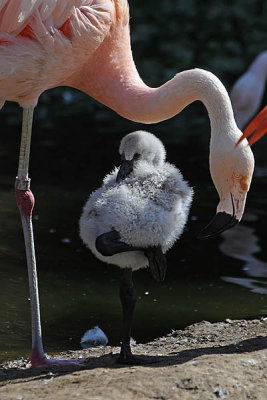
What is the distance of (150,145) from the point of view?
4.20 metres

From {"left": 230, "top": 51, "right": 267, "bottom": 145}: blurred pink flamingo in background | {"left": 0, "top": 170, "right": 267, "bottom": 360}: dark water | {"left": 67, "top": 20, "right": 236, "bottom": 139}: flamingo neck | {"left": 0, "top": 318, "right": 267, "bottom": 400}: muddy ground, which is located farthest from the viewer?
{"left": 230, "top": 51, "right": 267, "bottom": 145}: blurred pink flamingo in background

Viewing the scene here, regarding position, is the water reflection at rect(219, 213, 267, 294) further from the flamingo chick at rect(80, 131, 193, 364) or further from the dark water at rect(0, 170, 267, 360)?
the flamingo chick at rect(80, 131, 193, 364)

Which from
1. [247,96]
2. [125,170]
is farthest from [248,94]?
[125,170]

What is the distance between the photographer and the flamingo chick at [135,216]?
388 cm

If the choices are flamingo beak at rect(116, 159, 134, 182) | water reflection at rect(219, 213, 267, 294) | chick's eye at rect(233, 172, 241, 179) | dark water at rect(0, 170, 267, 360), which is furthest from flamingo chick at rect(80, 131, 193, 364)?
water reflection at rect(219, 213, 267, 294)

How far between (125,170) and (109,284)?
1724mm

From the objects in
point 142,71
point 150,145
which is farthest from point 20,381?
point 142,71

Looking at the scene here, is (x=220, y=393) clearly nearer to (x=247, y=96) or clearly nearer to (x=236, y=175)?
(x=236, y=175)

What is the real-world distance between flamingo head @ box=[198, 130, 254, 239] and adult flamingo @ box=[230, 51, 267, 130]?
4.80 metres

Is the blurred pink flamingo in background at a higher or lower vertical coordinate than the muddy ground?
higher

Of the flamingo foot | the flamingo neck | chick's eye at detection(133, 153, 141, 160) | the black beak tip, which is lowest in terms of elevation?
the flamingo foot

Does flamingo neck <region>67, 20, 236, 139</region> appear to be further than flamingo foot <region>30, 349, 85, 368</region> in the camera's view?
Yes

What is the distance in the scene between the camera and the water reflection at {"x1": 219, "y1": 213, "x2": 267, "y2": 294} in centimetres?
575

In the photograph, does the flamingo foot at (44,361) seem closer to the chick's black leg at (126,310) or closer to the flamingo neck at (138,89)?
the chick's black leg at (126,310)
